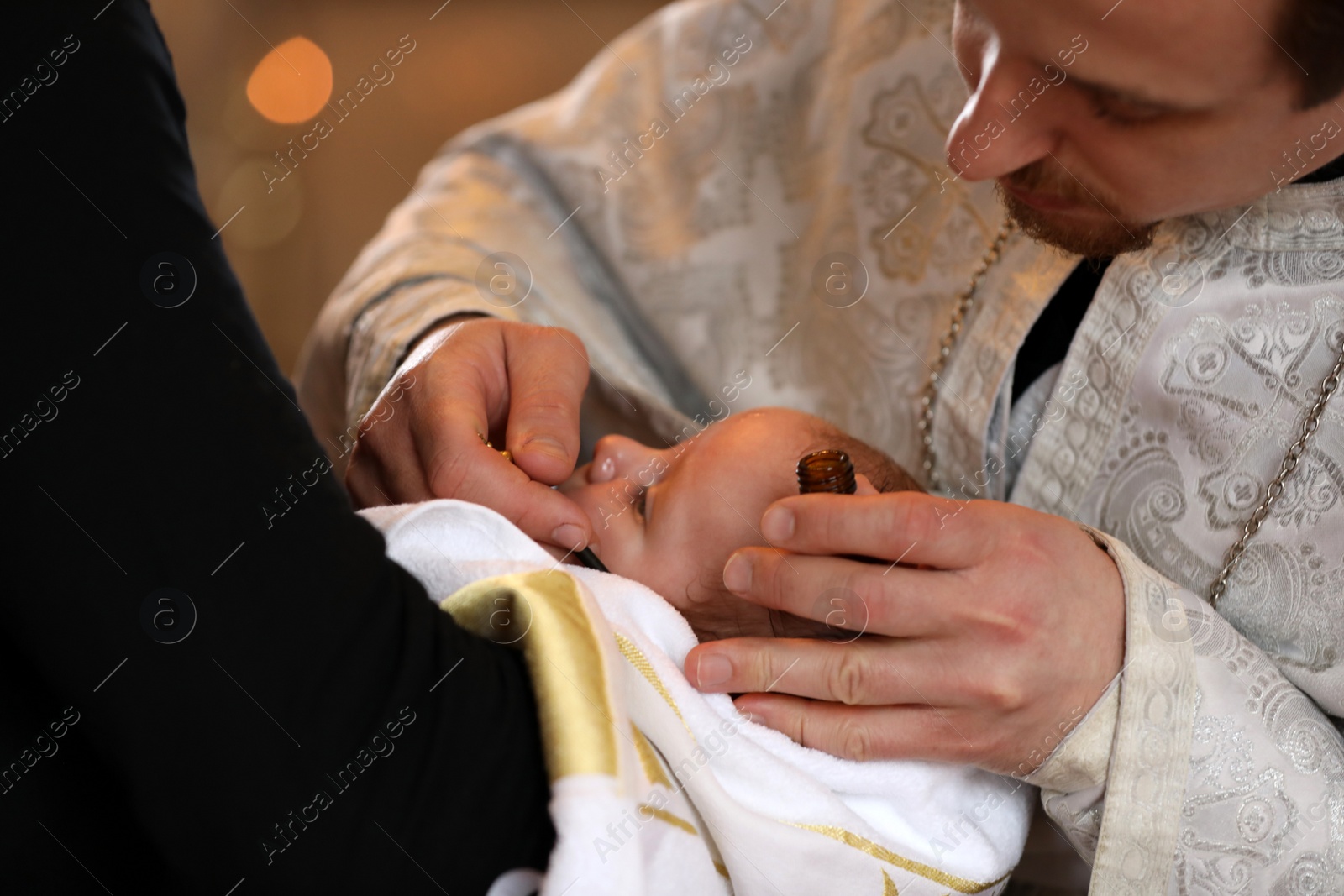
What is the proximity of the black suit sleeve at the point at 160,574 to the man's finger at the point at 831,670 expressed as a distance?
30 centimetres

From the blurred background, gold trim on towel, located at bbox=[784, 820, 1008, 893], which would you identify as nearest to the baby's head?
gold trim on towel, located at bbox=[784, 820, 1008, 893]

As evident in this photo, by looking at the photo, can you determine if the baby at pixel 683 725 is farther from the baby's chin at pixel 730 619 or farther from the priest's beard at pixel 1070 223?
the priest's beard at pixel 1070 223

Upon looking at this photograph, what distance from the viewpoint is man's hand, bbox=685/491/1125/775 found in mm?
788

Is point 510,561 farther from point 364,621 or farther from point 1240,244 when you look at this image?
point 1240,244

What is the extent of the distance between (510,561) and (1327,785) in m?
0.68

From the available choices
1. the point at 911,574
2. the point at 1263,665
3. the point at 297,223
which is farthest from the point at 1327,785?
the point at 297,223

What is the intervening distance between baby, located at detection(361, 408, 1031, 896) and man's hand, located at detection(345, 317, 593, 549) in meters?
0.06

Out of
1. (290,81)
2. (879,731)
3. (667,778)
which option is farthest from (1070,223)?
(290,81)

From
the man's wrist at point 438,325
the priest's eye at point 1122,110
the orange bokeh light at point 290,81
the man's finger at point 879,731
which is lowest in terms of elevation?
the man's finger at point 879,731

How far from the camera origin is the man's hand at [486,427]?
869 millimetres

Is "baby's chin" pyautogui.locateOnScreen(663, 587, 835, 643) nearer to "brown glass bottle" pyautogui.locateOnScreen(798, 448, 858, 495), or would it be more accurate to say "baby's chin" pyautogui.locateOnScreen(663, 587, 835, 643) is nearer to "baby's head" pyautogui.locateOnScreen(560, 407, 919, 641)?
"baby's head" pyautogui.locateOnScreen(560, 407, 919, 641)

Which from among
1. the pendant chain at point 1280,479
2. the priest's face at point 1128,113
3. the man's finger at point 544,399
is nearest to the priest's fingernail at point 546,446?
the man's finger at point 544,399

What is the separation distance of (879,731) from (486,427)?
435 mm

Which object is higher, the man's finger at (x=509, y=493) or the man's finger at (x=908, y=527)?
the man's finger at (x=509, y=493)
